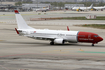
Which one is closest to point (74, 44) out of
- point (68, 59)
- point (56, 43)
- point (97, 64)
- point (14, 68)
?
point (56, 43)

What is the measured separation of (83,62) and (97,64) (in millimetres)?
2477

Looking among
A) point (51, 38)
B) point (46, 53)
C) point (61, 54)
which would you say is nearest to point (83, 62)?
point (61, 54)

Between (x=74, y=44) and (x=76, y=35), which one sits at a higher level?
(x=76, y=35)

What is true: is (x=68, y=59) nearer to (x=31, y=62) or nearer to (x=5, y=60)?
(x=31, y=62)

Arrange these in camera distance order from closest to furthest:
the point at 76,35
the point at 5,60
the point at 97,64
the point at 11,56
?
the point at 97,64 < the point at 5,60 < the point at 11,56 < the point at 76,35

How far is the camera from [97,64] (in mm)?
33250

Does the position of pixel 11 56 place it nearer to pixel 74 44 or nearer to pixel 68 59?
pixel 68 59

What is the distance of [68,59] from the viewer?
1449 inches

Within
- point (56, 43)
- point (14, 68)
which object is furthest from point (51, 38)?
point (14, 68)

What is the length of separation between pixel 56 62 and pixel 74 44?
20.6m

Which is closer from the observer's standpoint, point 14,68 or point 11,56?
point 14,68

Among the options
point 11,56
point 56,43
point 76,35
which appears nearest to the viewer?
point 11,56

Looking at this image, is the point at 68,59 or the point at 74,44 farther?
the point at 74,44

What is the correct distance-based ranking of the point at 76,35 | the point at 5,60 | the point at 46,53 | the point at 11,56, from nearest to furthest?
the point at 5,60
the point at 11,56
the point at 46,53
the point at 76,35
